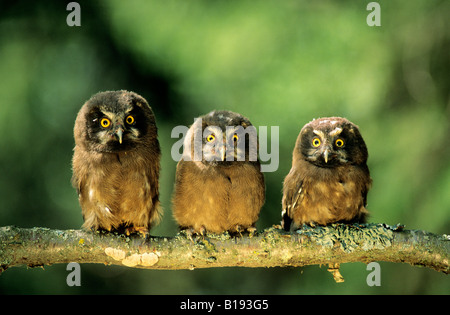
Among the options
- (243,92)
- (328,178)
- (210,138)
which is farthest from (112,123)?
(243,92)

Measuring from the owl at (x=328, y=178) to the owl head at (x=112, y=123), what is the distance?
1.47m

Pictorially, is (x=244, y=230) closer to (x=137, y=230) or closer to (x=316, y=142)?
(x=137, y=230)

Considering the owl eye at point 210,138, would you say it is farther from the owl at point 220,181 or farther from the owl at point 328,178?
the owl at point 328,178

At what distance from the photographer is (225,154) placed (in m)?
4.61

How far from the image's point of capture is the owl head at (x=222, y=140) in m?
4.60

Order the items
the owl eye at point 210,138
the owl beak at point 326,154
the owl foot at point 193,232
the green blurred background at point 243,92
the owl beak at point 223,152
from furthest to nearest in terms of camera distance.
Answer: the green blurred background at point 243,92, the owl beak at point 326,154, the owl eye at point 210,138, the owl beak at point 223,152, the owl foot at point 193,232

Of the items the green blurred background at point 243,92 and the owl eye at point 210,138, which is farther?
the green blurred background at point 243,92

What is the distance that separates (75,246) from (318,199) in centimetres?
210

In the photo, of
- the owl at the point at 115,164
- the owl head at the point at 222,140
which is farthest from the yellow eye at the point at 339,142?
the owl at the point at 115,164

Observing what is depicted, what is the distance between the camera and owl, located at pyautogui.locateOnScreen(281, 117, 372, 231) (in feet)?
16.0

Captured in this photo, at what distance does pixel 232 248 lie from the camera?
14.1ft

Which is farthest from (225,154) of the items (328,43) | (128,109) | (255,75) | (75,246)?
(328,43)

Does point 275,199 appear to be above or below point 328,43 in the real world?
below

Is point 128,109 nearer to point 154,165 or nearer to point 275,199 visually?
point 154,165
